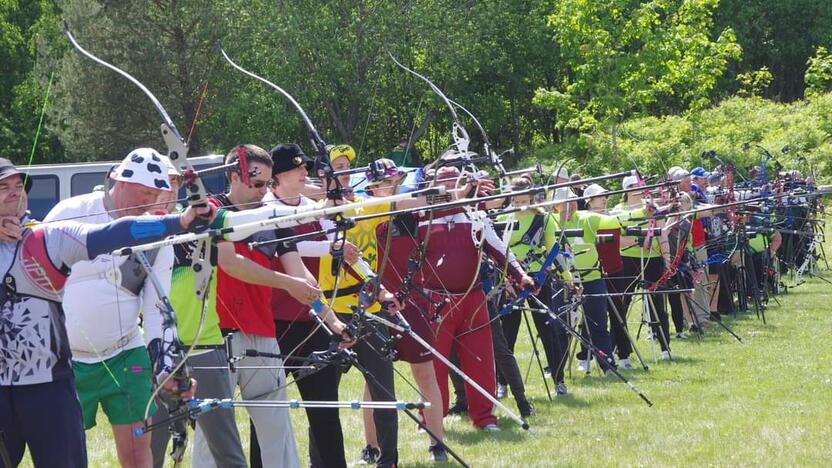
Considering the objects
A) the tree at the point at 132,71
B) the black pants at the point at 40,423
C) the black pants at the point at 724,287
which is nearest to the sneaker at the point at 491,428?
the black pants at the point at 40,423

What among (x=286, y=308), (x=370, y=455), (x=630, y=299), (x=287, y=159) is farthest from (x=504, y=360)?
(x=630, y=299)

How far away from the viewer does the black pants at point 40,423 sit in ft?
13.9

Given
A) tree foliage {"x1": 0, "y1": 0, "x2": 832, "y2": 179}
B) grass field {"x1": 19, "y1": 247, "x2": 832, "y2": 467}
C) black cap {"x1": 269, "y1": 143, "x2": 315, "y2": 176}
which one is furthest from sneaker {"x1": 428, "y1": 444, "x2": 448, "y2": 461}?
tree foliage {"x1": 0, "y1": 0, "x2": 832, "y2": 179}


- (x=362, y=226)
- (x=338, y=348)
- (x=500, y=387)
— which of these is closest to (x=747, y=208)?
(x=500, y=387)

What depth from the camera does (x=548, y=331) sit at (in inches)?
377

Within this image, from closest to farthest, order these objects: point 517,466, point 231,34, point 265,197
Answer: point 265,197, point 517,466, point 231,34

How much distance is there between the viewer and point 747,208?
14391 millimetres

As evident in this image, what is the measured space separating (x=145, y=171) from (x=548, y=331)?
551cm

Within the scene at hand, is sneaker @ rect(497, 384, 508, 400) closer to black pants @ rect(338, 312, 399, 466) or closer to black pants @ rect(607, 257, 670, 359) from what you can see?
black pants @ rect(607, 257, 670, 359)

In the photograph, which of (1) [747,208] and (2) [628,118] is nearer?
(1) [747,208]

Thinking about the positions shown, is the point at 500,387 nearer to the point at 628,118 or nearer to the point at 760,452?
the point at 760,452

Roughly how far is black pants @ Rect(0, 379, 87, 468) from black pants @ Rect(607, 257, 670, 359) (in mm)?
7158

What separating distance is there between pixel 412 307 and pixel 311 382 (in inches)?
58.9

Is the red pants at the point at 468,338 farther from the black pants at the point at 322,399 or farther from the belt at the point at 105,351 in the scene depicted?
the belt at the point at 105,351
